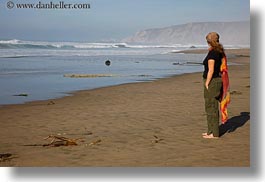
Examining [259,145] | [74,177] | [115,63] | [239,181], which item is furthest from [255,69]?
[115,63]

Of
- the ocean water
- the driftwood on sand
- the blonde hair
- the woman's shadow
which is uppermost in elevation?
the ocean water

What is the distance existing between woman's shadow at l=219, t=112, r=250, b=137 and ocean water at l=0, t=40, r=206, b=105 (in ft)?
4.30

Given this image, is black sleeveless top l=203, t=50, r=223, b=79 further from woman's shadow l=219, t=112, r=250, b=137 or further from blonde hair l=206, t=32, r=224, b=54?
woman's shadow l=219, t=112, r=250, b=137

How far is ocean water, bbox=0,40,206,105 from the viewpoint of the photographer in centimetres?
538

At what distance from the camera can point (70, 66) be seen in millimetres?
8023

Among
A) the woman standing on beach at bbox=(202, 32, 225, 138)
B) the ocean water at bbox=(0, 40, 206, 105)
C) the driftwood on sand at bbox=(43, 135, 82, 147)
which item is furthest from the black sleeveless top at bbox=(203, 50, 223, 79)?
the ocean water at bbox=(0, 40, 206, 105)

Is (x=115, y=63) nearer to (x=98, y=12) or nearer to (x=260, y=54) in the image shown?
(x=98, y=12)

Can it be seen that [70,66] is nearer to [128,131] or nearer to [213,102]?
[128,131]

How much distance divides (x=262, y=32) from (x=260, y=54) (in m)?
0.20

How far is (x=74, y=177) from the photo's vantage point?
3545 millimetres

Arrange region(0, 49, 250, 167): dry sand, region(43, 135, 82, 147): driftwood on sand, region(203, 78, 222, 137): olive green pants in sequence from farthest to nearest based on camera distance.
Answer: region(43, 135, 82, 147): driftwood on sand → region(203, 78, 222, 137): olive green pants → region(0, 49, 250, 167): dry sand

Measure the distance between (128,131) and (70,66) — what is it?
409cm

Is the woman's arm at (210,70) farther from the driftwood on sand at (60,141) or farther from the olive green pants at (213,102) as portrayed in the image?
the driftwood on sand at (60,141)

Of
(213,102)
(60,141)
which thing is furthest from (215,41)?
(60,141)
